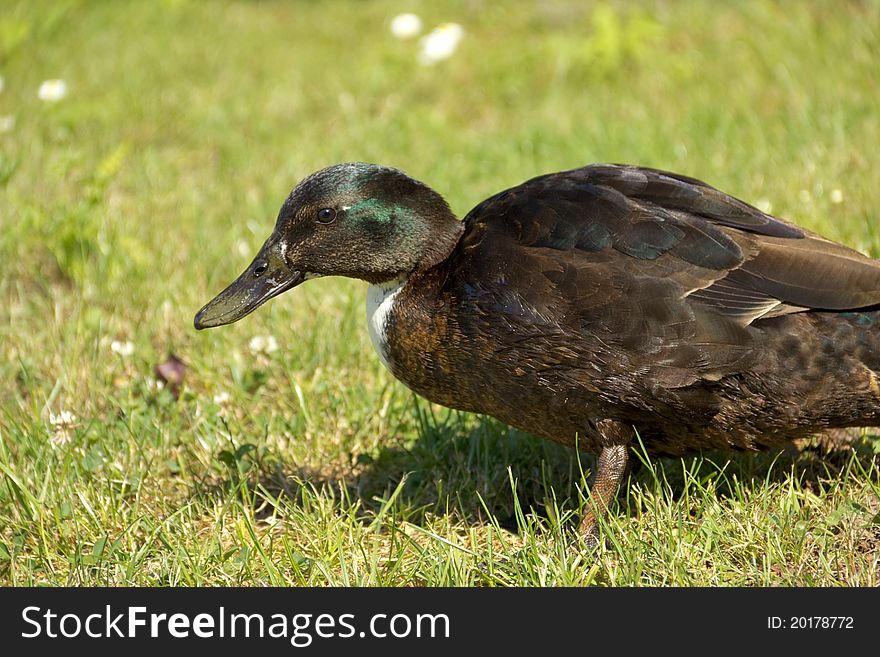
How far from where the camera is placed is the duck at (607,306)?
10.5 ft

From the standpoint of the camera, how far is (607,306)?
10.5 feet

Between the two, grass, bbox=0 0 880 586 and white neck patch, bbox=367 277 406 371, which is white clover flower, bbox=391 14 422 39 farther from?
white neck patch, bbox=367 277 406 371

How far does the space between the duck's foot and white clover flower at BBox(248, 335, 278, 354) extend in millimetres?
1610

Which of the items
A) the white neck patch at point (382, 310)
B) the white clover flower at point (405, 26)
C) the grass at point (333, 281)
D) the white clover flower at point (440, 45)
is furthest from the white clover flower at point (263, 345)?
the white clover flower at point (405, 26)

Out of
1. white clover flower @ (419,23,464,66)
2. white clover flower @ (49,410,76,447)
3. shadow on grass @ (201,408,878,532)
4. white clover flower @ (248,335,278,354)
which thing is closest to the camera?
shadow on grass @ (201,408,878,532)

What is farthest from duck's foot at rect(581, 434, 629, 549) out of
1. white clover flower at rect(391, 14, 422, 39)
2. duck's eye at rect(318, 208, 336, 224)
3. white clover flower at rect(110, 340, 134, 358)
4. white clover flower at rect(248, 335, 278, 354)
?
white clover flower at rect(391, 14, 422, 39)

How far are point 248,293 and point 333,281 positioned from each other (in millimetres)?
1492

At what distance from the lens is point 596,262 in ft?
10.7

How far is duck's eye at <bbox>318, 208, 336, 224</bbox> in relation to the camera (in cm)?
354

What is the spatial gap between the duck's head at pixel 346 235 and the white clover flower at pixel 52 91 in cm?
361
